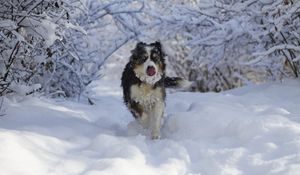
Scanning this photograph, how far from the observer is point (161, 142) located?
18.4ft

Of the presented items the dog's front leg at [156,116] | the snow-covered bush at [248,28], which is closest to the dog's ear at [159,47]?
the dog's front leg at [156,116]

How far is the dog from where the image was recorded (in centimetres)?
602

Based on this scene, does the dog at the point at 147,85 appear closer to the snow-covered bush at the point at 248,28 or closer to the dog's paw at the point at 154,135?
the dog's paw at the point at 154,135

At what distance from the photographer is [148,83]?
20.0 feet

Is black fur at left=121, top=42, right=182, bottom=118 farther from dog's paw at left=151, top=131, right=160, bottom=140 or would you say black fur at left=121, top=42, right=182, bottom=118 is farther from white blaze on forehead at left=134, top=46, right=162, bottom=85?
dog's paw at left=151, top=131, right=160, bottom=140

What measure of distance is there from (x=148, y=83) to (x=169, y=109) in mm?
1729

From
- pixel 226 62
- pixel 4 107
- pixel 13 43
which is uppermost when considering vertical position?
pixel 13 43

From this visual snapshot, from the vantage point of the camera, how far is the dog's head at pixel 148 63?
5969 millimetres

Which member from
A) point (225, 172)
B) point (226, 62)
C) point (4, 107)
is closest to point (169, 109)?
point (4, 107)

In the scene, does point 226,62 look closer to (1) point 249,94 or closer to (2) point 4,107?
(1) point 249,94

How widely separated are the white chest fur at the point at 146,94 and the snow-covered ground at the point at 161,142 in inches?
13.8

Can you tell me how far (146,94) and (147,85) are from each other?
111mm

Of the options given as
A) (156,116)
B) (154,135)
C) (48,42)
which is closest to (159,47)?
(156,116)

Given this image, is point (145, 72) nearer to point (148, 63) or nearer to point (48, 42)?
point (148, 63)
